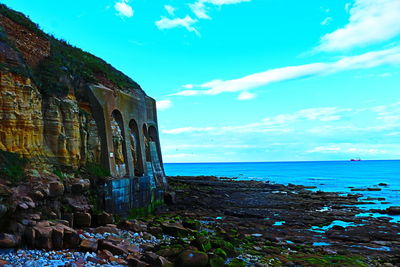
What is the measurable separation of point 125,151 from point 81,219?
1055 centimetres

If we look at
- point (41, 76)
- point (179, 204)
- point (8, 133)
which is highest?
point (41, 76)

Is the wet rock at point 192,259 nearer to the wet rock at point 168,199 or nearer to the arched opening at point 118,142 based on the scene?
the arched opening at point 118,142

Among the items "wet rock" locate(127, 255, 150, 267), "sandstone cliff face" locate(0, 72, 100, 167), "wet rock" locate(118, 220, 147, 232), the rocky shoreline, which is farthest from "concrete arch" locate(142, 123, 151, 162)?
"wet rock" locate(127, 255, 150, 267)

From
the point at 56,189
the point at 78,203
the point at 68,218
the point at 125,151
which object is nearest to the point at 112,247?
the point at 68,218

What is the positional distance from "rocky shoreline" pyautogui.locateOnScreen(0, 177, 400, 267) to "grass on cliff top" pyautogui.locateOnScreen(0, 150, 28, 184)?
2.75 meters

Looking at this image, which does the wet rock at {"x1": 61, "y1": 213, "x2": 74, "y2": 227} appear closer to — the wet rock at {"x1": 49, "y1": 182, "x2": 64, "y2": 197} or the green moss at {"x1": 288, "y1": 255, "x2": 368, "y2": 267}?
the wet rock at {"x1": 49, "y1": 182, "x2": 64, "y2": 197}

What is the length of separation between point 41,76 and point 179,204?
60.1ft

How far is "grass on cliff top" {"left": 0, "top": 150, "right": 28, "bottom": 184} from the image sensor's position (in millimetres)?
15234

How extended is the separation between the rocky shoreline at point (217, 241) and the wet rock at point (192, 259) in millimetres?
37

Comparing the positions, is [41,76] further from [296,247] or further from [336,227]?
[336,227]

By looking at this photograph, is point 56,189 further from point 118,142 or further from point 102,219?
point 118,142

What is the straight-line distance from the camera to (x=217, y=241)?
650 inches

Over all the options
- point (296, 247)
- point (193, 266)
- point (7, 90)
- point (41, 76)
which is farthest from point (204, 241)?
point (41, 76)

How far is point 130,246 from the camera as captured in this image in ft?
47.6
